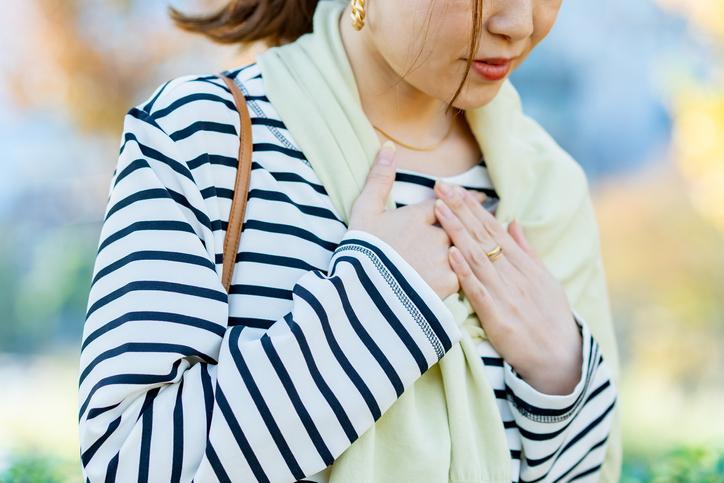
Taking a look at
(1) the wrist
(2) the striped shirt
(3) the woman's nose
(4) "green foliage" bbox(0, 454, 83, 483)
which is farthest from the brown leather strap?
(4) "green foliage" bbox(0, 454, 83, 483)

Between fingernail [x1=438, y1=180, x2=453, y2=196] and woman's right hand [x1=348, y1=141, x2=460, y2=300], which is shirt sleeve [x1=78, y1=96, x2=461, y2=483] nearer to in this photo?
woman's right hand [x1=348, y1=141, x2=460, y2=300]

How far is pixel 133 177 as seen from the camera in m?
1.10

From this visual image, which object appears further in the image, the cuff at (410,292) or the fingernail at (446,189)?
the fingernail at (446,189)

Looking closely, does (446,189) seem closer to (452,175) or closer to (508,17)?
(452,175)

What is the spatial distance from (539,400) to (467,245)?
243mm

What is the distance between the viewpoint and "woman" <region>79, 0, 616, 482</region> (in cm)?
105

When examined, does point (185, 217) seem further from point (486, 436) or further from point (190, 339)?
point (486, 436)

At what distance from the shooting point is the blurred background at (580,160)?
13.5ft

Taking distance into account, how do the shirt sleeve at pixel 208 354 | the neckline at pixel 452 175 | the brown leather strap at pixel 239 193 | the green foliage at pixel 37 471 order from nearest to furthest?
the shirt sleeve at pixel 208 354 → the brown leather strap at pixel 239 193 → the neckline at pixel 452 175 → the green foliage at pixel 37 471

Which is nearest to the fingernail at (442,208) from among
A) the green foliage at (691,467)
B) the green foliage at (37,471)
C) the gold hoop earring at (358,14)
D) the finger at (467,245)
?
the finger at (467,245)

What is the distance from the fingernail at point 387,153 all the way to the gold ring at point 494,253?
20 centimetres

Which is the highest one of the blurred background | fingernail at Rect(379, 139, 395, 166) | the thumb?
fingernail at Rect(379, 139, 395, 166)

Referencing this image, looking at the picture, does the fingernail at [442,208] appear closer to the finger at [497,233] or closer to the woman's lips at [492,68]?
the finger at [497,233]

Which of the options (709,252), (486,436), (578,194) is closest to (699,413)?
(709,252)
